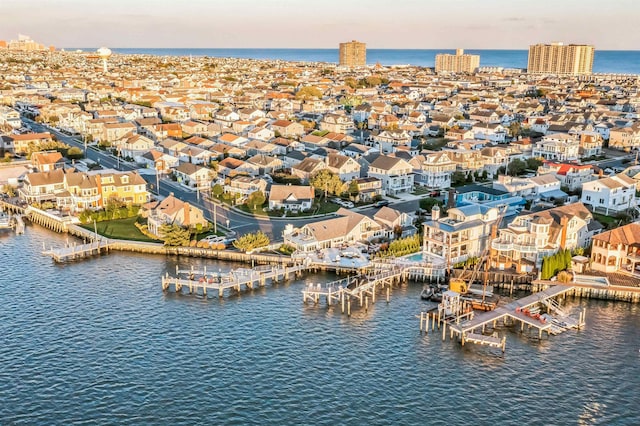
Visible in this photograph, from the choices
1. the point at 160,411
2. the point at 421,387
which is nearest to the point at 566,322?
the point at 421,387

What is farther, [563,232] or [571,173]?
[571,173]

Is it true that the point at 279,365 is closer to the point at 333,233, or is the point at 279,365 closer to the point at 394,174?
the point at 333,233

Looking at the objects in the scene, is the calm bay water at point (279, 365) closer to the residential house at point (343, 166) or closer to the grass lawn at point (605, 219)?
the grass lawn at point (605, 219)

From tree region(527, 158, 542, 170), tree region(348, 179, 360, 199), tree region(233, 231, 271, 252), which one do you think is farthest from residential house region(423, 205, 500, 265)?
tree region(527, 158, 542, 170)

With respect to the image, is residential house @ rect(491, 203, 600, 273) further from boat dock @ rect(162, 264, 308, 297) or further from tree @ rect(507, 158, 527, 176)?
tree @ rect(507, 158, 527, 176)

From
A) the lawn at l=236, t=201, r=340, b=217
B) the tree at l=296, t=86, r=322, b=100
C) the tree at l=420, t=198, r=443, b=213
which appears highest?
the tree at l=296, t=86, r=322, b=100

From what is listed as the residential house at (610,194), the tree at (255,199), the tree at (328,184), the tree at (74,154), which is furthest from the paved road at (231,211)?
the residential house at (610,194)

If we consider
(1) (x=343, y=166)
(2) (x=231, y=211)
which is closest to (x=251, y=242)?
(2) (x=231, y=211)

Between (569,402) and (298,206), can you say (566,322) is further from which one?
(298,206)
